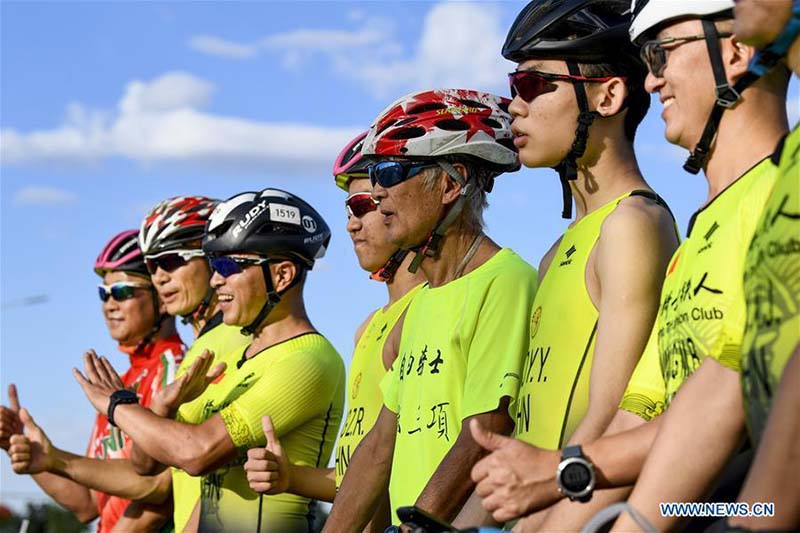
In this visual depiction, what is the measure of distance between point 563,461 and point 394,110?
355cm

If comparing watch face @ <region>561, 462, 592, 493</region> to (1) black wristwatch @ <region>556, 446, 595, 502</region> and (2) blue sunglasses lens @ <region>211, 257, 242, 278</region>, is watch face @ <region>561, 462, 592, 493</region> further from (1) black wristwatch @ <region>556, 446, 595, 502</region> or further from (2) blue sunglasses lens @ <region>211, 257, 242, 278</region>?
(2) blue sunglasses lens @ <region>211, 257, 242, 278</region>

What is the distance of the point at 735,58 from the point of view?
15.8 ft

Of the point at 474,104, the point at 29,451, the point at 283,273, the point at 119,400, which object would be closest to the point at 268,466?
the point at 119,400

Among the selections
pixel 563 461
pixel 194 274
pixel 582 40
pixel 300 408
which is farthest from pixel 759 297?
pixel 194 274

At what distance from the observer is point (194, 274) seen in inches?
448

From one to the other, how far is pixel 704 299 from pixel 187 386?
17.8 ft

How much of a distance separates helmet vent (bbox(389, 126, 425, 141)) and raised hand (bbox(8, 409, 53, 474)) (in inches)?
192

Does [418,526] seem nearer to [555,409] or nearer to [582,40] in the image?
[555,409]

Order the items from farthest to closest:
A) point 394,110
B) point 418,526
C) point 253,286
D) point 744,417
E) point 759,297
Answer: point 253,286 < point 394,110 < point 418,526 < point 744,417 < point 759,297

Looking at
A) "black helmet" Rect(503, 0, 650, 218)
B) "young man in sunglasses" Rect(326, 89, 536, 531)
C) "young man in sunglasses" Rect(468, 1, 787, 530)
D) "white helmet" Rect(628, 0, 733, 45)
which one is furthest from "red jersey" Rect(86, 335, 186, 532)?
"young man in sunglasses" Rect(468, 1, 787, 530)

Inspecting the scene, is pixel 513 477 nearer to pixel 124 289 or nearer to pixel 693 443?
pixel 693 443

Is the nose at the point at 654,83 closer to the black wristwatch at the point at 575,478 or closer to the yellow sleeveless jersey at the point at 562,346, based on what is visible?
the yellow sleeveless jersey at the point at 562,346

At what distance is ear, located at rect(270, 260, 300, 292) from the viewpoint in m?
9.42
